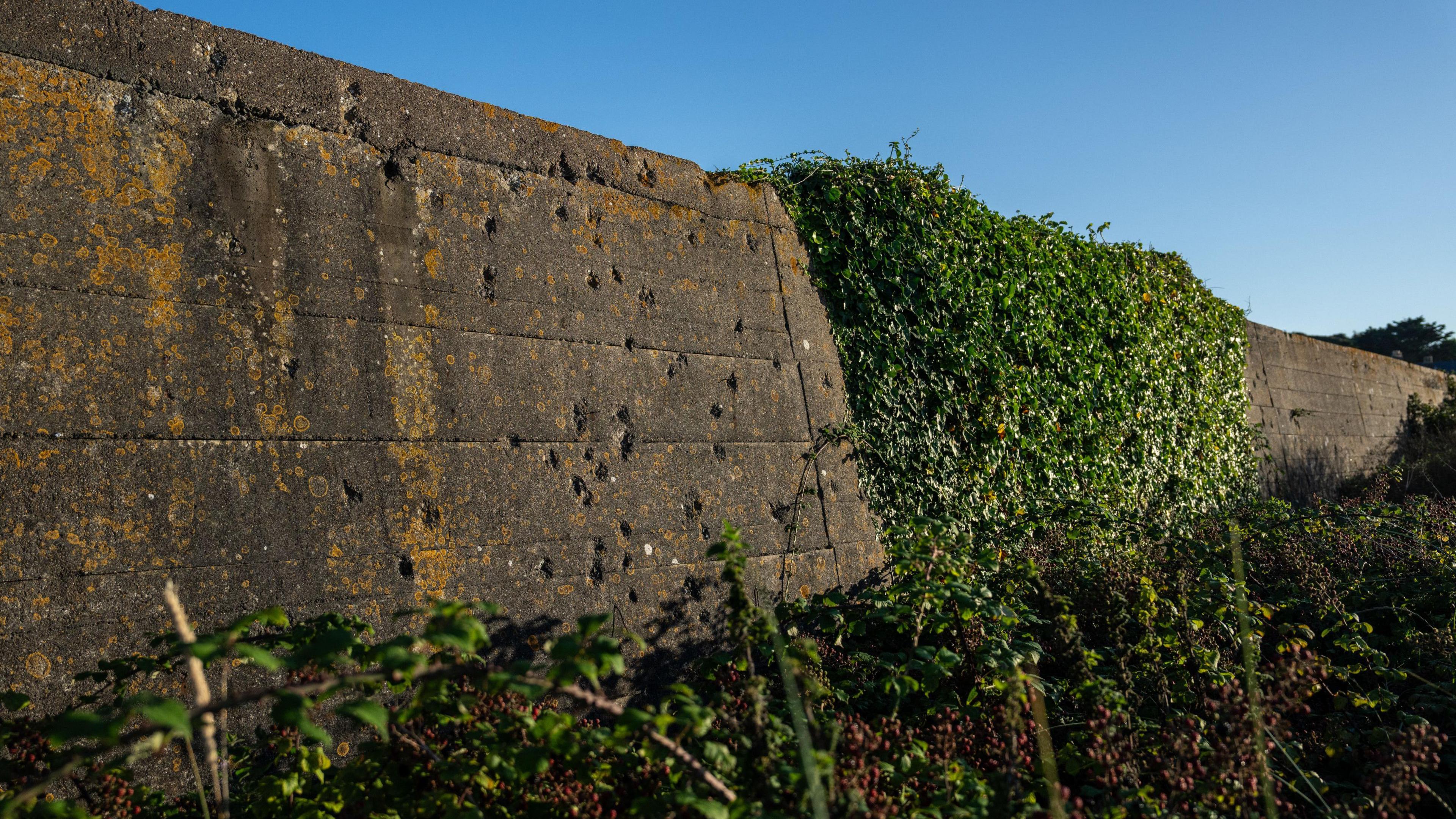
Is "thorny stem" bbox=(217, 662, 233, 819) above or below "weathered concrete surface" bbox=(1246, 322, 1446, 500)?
below

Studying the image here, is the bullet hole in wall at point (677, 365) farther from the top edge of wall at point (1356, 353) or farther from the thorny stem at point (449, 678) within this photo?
the top edge of wall at point (1356, 353)

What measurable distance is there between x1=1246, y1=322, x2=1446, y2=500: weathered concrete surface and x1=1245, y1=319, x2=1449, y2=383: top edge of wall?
0.02 meters

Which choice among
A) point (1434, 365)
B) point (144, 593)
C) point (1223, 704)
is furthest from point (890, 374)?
point (1434, 365)

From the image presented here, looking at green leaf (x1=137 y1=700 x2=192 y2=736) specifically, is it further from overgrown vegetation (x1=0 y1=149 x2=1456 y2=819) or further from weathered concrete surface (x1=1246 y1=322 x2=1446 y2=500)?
weathered concrete surface (x1=1246 y1=322 x2=1446 y2=500)

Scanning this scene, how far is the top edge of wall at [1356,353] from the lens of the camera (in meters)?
9.45

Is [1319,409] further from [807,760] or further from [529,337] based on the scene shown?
[807,760]

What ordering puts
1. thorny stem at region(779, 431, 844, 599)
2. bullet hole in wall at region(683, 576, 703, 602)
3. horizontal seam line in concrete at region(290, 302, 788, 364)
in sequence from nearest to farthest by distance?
horizontal seam line in concrete at region(290, 302, 788, 364) → bullet hole in wall at region(683, 576, 703, 602) → thorny stem at region(779, 431, 844, 599)

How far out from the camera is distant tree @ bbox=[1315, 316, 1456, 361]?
122 feet

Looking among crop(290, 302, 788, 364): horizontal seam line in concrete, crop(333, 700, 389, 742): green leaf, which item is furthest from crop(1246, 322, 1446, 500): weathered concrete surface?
crop(333, 700, 389, 742): green leaf

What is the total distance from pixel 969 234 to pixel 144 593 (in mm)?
4783

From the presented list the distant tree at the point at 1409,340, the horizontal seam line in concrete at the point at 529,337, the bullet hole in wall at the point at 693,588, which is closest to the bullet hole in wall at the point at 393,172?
the horizontal seam line in concrete at the point at 529,337

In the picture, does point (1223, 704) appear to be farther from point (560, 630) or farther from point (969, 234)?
point (969, 234)

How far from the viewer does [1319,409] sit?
10312 millimetres

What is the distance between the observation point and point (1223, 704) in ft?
6.81
